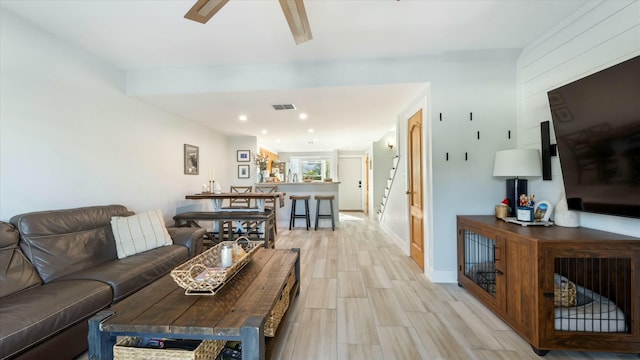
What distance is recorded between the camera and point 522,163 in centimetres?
219

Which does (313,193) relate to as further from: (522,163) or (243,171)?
(522,163)

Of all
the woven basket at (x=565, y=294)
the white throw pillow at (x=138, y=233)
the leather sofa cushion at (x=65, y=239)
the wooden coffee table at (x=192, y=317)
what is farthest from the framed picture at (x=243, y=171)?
the woven basket at (x=565, y=294)

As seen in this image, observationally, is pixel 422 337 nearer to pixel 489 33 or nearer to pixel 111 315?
pixel 111 315

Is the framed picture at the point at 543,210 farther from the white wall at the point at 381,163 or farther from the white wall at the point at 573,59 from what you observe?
the white wall at the point at 381,163

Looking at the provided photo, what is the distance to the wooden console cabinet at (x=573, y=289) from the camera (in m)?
1.54

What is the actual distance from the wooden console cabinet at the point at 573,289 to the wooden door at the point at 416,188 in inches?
49.8

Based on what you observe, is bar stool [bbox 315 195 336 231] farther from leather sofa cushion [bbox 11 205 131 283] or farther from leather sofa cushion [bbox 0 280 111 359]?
leather sofa cushion [bbox 0 280 111 359]

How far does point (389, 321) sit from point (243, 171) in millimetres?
4936

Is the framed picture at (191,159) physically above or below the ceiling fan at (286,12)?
below

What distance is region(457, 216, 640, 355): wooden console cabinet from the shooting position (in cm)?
154

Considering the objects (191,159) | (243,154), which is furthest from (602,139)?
(243,154)

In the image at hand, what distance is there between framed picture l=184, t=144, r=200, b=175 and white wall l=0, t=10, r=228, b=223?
23.3 inches

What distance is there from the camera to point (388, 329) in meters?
1.88

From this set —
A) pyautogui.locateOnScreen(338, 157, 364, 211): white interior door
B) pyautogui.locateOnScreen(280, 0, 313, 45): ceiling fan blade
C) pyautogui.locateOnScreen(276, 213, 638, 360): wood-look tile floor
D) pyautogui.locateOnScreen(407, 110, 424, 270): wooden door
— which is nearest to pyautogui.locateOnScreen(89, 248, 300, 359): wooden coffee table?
pyautogui.locateOnScreen(276, 213, 638, 360): wood-look tile floor
